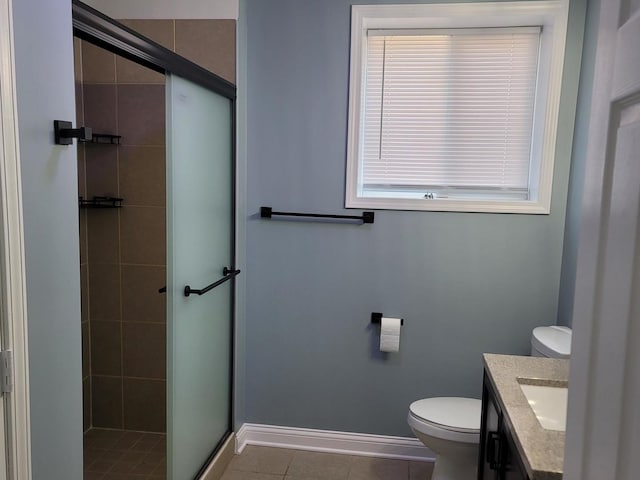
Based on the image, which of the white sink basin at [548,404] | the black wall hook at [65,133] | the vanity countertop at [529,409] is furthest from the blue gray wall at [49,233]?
the white sink basin at [548,404]

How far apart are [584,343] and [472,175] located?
203 cm

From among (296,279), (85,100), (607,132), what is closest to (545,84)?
(296,279)

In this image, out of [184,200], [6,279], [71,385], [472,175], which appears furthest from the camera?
[472,175]

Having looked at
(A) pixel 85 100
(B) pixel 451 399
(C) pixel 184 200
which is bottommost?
(B) pixel 451 399

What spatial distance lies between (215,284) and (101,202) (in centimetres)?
95

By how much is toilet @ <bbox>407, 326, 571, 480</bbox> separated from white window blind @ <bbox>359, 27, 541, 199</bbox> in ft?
2.73

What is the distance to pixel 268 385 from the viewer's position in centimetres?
283

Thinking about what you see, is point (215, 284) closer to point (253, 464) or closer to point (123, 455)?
point (253, 464)

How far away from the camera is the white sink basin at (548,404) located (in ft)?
4.69

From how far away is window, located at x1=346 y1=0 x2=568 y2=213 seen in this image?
250cm

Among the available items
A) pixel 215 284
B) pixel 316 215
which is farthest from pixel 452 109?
pixel 215 284

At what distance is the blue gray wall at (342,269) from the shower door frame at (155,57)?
175 millimetres

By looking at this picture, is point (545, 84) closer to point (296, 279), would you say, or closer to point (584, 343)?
point (296, 279)

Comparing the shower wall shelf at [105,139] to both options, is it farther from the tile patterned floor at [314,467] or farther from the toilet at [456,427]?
the toilet at [456,427]
